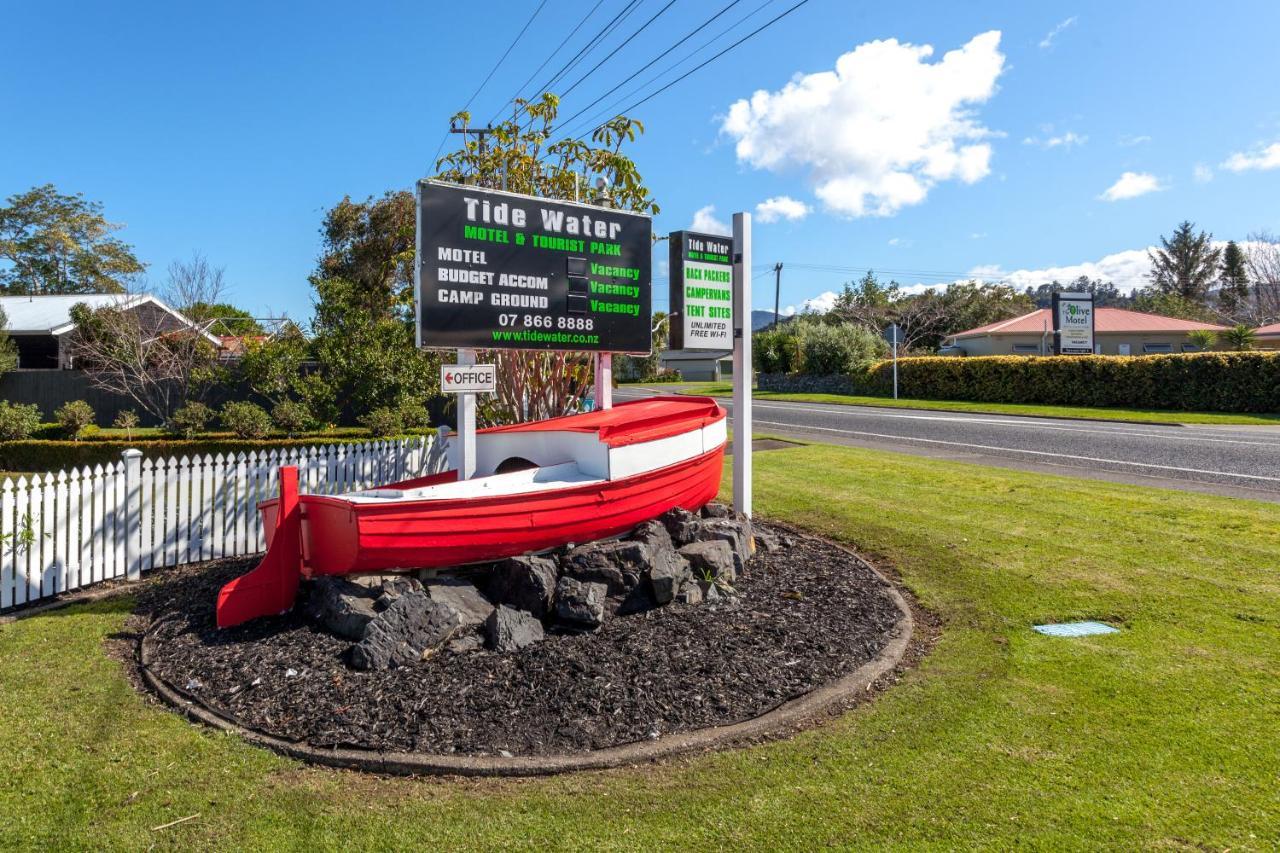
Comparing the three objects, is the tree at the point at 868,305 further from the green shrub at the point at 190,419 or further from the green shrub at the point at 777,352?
the green shrub at the point at 190,419

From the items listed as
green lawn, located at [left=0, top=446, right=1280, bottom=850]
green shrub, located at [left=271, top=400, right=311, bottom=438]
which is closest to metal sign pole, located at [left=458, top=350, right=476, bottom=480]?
green lawn, located at [left=0, top=446, right=1280, bottom=850]

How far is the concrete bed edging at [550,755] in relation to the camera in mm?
3818

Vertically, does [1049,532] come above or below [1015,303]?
below

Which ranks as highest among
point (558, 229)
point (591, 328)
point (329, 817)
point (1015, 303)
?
point (1015, 303)

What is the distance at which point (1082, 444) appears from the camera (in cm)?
1612

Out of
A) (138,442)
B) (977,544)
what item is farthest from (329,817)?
(138,442)

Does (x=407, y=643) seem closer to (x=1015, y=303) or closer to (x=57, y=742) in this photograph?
(x=57, y=742)

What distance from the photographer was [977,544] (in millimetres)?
7816

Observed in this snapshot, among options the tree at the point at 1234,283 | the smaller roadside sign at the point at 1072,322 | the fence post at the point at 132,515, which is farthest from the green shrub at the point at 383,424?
the tree at the point at 1234,283

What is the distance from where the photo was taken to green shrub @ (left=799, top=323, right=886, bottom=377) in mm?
41531

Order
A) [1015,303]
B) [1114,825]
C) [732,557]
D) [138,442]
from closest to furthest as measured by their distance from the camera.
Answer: [1114,825]
[732,557]
[138,442]
[1015,303]

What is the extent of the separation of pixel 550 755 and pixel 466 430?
3.70m

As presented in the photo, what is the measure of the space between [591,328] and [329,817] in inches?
195

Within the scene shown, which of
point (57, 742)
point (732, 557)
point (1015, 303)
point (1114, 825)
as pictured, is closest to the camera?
point (1114, 825)
